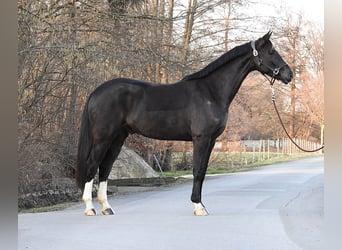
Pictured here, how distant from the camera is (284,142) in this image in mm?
23141

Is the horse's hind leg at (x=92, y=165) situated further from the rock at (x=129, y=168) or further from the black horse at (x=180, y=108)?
the rock at (x=129, y=168)

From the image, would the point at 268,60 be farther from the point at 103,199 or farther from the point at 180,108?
the point at 103,199

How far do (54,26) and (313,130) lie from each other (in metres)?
13.4

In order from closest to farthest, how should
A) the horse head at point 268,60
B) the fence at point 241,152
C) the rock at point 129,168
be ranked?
the horse head at point 268,60, the rock at point 129,168, the fence at point 241,152

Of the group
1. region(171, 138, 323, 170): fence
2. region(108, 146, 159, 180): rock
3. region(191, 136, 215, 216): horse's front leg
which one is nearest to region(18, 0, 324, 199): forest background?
region(108, 146, 159, 180): rock

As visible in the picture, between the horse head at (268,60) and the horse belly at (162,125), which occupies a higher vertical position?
the horse head at (268,60)

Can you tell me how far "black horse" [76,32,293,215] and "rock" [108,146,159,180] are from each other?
493 centimetres

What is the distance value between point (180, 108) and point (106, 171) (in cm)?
A: 107

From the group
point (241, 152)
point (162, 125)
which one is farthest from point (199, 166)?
point (241, 152)

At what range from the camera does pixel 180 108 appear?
5.07 meters

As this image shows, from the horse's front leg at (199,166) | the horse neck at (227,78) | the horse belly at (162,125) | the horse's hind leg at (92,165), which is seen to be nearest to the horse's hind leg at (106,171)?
the horse's hind leg at (92,165)

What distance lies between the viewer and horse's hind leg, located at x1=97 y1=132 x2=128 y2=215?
5270 mm

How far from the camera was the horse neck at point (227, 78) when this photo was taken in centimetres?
508
